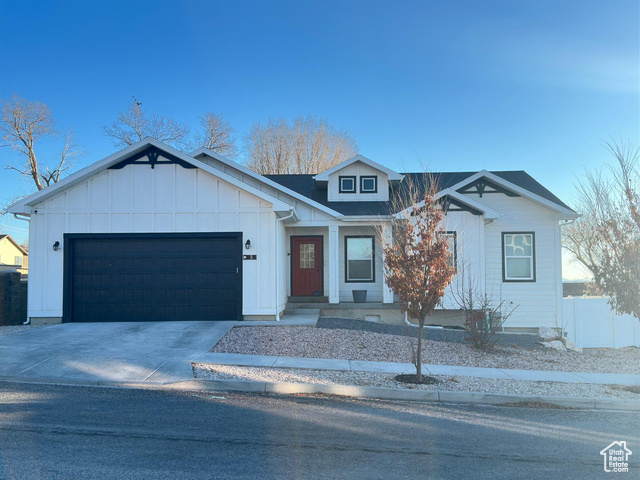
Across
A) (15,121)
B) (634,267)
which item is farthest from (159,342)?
(15,121)

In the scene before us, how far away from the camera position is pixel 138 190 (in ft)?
46.2

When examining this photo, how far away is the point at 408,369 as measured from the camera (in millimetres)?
9766

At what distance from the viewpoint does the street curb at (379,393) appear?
791 cm

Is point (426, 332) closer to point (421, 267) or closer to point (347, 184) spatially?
point (421, 267)

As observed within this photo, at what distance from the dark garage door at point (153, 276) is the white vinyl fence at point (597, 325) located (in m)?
10.6

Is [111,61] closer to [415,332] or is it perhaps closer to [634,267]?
[415,332]

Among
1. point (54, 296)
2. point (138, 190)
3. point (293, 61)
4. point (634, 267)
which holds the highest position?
point (293, 61)

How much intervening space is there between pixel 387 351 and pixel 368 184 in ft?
26.7

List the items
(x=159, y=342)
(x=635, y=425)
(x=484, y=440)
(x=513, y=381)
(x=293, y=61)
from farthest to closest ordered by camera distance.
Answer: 1. (x=293, y=61)
2. (x=159, y=342)
3. (x=513, y=381)
4. (x=635, y=425)
5. (x=484, y=440)

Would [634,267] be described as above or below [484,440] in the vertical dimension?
above

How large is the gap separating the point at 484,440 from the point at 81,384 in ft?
20.6

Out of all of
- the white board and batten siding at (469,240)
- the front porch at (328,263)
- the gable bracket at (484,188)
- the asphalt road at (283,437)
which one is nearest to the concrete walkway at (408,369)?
the asphalt road at (283,437)
